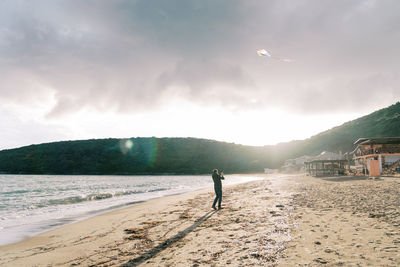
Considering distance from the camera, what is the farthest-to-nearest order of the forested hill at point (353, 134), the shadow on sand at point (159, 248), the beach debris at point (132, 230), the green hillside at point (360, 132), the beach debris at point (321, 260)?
1. the forested hill at point (353, 134)
2. the green hillside at point (360, 132)
3. the beach debris at point (132, 230)
4. the shadow on sand at point (159, 248)
5. the beach debris at point (321, 260)

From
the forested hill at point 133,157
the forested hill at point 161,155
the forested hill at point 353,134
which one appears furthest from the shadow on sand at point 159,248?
the forested hill at point 133,157

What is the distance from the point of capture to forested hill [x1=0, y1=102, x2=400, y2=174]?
12050 centimetres

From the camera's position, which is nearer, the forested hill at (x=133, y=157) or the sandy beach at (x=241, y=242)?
the sandy beach at (x=241, y=242)

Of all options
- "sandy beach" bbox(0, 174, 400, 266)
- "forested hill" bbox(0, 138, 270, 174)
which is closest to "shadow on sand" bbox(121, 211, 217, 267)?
"sandy beach" bbox(0, 174, 400, 266)

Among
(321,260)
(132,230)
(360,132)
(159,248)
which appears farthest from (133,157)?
(321,260)

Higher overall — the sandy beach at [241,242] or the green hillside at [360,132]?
the green hillside at [360,132]

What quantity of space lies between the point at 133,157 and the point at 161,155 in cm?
1887

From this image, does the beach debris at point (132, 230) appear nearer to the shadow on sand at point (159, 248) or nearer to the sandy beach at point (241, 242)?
the sandy beach at point (241, 242)

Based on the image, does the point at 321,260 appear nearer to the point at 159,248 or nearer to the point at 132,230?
the point at 159,248

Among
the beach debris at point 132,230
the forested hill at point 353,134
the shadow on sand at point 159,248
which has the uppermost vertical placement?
the forested hill at point 353,134

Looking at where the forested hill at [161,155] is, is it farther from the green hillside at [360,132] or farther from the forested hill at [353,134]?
the green hillside at [360,132]

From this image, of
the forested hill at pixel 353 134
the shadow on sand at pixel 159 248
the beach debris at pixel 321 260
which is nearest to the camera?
the beach debris at pixel 321 260

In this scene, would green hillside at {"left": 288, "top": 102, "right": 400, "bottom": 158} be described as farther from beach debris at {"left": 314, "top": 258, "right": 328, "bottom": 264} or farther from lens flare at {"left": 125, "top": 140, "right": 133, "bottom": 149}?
lens flare at {"left": 125, "top": 140, "right": 133, "bottom": 149}

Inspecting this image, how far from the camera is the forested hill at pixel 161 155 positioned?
120 metres
